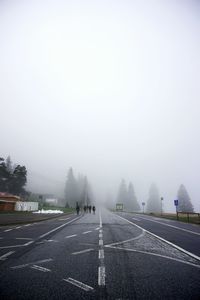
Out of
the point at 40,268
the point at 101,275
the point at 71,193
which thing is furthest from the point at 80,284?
the point at 71,193

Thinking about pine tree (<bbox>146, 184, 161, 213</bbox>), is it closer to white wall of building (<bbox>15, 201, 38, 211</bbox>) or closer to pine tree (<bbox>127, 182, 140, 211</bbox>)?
pine tree (<bbox>127, 182, 140, 211</bbox>)

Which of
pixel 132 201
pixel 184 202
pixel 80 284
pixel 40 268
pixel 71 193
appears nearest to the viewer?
pixel 80 284

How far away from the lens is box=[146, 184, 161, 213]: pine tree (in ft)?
344

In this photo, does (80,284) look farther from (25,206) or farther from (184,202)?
(184,202)

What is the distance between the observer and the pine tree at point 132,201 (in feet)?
405

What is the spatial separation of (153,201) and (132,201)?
790 inches

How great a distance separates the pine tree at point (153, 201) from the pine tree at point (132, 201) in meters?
16.7

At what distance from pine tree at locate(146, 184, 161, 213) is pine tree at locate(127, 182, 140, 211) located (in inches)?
657

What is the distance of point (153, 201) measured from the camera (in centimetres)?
10662

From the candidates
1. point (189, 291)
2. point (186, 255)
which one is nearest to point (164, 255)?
point (186, 255)

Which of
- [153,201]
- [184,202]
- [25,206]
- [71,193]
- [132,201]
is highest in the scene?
[71,193]

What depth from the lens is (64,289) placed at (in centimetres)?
493

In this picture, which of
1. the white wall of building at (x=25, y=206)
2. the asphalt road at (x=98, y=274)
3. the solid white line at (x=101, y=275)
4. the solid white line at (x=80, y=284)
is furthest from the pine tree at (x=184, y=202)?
the solid white line at (x=80, y=284)

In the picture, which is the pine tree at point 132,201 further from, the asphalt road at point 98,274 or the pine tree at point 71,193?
the asphalt road at point 98,274
